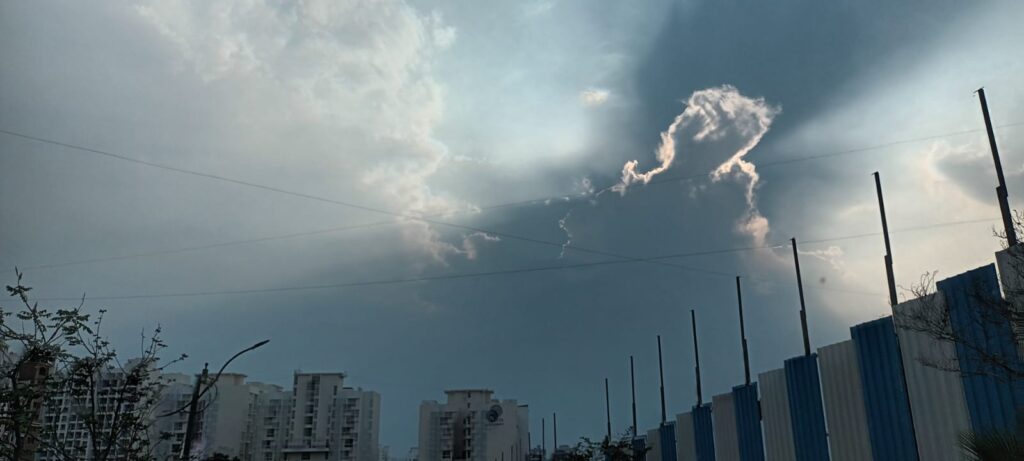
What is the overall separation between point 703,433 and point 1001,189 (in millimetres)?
25170

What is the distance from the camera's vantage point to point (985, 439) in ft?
44.1

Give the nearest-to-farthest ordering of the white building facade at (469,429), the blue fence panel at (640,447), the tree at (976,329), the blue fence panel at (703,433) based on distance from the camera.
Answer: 1. the tree at (976,329)
2. the blue fence panel at (703,433)
3. the blue fence panel at (640,447)
4. the white building facade at (469,429)

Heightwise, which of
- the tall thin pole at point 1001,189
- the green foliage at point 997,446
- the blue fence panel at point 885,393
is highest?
the tall thin pole at point 1001,189

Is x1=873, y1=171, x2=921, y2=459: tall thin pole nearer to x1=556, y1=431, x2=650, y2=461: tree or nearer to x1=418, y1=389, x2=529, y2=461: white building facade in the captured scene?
x1=556, y1=431, x2=650, y2=461: tree

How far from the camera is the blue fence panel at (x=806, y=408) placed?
33.9 meters

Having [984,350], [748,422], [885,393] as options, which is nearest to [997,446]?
[984,350]

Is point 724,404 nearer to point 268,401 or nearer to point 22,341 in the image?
point 22,341

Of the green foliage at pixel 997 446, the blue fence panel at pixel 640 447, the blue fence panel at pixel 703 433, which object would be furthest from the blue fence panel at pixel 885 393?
the blue fence panel at pixel 640 447

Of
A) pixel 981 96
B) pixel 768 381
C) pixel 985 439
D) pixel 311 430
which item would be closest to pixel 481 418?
pixel 311 430

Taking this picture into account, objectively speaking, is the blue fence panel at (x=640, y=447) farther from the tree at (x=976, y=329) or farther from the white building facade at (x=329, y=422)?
the white building facade at (x=329, y=422)

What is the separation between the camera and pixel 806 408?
34.8m

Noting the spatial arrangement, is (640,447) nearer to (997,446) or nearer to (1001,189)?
(1001,189)

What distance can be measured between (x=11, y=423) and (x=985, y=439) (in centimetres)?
1950

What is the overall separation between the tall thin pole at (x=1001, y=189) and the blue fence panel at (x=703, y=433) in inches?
911
